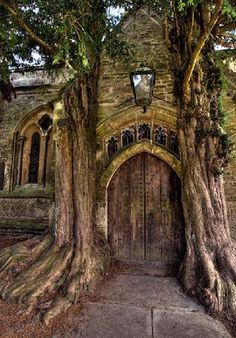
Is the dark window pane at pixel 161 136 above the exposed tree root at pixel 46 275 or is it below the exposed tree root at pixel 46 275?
above

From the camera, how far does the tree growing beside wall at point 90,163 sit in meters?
3.45

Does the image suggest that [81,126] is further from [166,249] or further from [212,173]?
[166,249]

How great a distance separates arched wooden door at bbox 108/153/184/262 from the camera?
4.92 metres

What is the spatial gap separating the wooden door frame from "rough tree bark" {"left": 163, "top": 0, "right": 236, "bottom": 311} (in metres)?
0.79

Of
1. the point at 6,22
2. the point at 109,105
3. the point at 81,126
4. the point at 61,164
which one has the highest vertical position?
the point at 6,22

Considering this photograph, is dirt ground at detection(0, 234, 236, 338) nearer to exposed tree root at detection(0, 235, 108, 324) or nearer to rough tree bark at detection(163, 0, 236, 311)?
exposed tree root at detection(0, 235, 108, 324)

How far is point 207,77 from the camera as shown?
14.7 ft

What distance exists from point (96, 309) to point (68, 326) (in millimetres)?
499

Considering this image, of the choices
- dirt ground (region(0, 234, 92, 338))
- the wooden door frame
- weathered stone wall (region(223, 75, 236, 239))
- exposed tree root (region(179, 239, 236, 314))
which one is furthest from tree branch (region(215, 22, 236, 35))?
dirt ground (region(0, 234, 92, 338))

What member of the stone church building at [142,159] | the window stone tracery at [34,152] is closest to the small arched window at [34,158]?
the window stone tracery at [34,152]

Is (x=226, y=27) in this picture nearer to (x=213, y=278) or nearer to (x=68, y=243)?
(x=213, y=278)

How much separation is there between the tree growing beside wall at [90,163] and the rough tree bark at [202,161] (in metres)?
0.02

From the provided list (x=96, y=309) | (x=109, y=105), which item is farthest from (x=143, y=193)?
(x=96, y=309)

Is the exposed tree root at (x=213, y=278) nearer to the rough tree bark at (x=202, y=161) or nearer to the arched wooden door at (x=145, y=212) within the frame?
the rough tree bark at (x=202, y=161)
